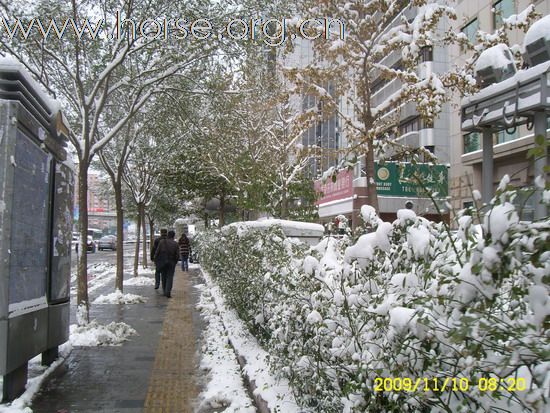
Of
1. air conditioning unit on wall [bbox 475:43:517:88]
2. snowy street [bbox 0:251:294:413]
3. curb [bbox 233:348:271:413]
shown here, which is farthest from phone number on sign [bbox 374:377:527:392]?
air conditioning unit on wall [bbox 475:43:517:88]

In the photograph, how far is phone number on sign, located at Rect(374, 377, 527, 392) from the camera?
1.72m

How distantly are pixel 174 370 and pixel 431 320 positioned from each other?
5.02 meters

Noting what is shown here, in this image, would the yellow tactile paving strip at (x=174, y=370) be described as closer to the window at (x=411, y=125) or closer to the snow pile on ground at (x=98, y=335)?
the snow pile on ground at (x=98, y=335)

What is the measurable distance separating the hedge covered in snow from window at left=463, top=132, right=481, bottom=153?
22.7 metres

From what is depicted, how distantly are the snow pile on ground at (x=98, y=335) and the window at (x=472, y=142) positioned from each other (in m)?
20.7

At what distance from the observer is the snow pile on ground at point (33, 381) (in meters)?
4.46

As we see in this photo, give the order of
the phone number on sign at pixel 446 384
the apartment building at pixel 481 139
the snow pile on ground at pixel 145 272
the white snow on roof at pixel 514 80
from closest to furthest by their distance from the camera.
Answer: the phone number on sign at pixel 446 384, the white snow on roof at pixel 514 80, the apartment building at pixel 481 139, the snow pile on ground at pixel 145 272

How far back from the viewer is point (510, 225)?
1536mm

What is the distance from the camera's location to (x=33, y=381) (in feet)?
17.3

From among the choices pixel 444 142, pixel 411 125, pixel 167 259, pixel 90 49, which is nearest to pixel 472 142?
pixel 444 142

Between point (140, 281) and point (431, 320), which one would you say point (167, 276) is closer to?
point (140, 281)

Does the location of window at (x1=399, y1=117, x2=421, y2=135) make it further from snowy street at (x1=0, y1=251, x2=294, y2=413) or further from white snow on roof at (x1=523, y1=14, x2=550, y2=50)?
white snow on roof at (x1=523, y1=14, x2=550, y2=50)

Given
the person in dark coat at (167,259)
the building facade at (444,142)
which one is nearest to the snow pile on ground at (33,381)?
the person in dark coat at (167,259)

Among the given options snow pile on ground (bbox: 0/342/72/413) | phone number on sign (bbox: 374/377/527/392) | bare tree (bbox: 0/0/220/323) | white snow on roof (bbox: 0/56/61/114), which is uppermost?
bare tree (bbox: 0/0/220/323)
